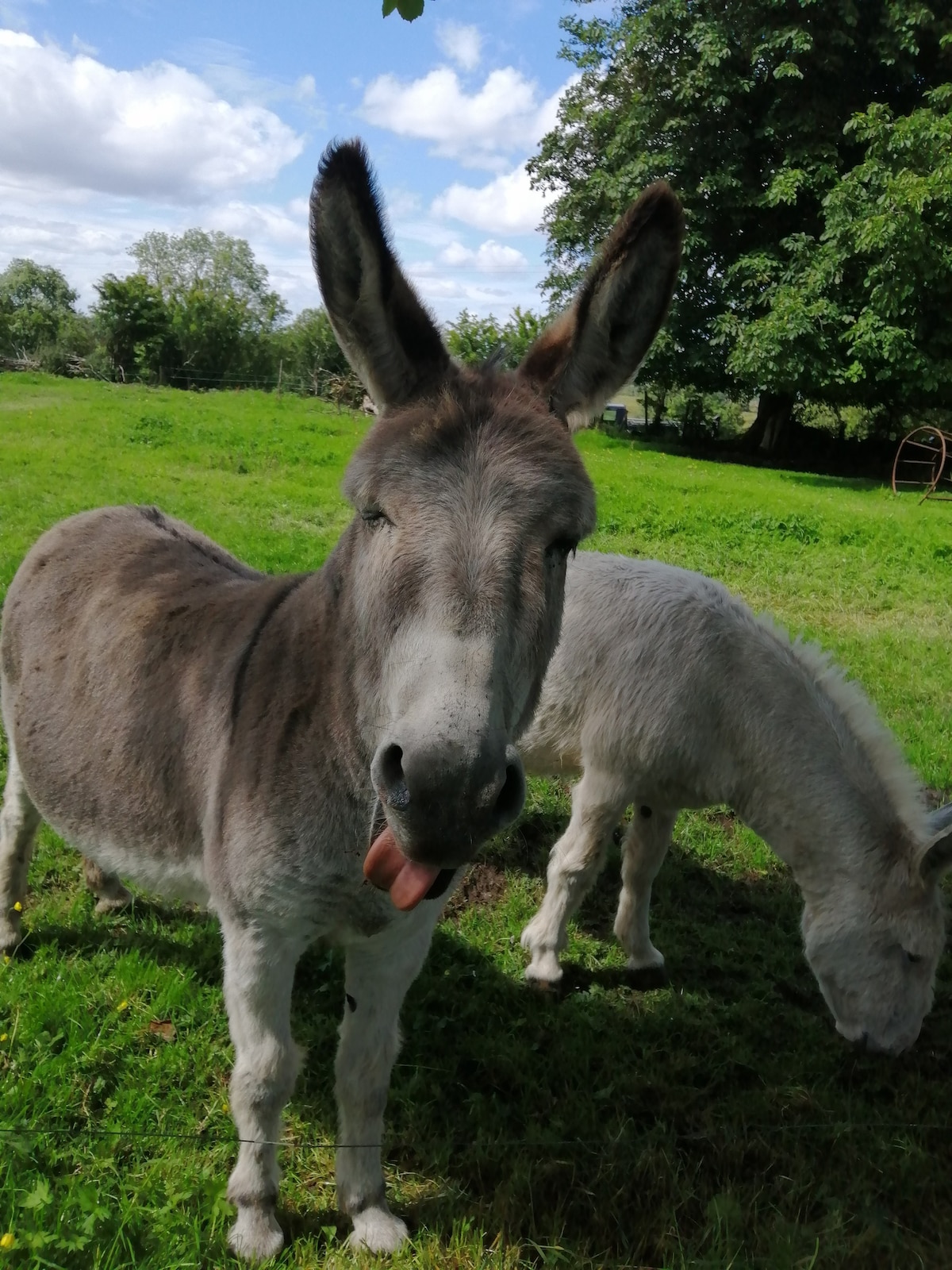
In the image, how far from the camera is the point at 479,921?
13.9 ft

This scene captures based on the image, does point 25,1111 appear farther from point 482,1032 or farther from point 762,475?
point 762,475

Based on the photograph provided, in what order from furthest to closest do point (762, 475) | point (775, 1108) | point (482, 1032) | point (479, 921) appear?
point (762, 475) < point (479, 921) < point (482, 1032) < point (775, 1108)

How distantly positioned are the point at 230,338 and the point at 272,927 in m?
37.8

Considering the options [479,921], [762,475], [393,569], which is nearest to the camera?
[393,569]

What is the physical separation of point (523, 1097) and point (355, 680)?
6.84 feet

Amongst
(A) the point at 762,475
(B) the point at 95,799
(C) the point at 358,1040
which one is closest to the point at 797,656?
(C) the point at 358,1040

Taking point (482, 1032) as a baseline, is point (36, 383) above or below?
above

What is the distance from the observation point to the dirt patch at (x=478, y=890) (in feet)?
14.4

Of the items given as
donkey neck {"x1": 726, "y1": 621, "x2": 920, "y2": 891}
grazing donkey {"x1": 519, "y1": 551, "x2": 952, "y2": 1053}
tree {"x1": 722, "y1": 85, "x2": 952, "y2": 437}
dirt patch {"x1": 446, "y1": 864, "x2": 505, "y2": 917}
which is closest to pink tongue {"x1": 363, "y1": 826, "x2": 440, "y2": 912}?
grazing donkey {"x1": 519, "y1": 551, "x2": 952, "y2": 1053}

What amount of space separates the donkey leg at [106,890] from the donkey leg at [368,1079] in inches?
68.3

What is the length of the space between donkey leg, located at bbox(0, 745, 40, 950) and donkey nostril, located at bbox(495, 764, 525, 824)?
2798 millimetres

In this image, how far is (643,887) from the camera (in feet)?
13.1

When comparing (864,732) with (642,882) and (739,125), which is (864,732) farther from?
(739,125)

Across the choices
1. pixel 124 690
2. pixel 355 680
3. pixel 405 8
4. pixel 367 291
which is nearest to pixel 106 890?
pixel 124 690
